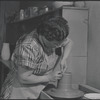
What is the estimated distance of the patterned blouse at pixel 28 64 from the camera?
1.43 metres

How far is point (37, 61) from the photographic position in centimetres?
151

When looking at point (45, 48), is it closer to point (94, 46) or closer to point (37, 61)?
point (37, 61)

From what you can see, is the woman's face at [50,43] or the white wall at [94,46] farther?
the white wall at [94,46]

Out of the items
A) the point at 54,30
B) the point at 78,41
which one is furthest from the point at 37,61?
the point at 78,41

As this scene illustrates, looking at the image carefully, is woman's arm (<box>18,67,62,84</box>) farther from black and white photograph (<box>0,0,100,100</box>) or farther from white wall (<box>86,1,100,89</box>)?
white wall (<box>86,1,100,89</box>)

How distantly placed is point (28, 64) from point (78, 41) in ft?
2.33

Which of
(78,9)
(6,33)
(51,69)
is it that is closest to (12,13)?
(6,33)

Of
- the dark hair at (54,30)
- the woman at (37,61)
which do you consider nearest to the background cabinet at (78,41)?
the woman at (37,61)

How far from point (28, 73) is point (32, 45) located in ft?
0.57

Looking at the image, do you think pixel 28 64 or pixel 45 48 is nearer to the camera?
pixel 28 64

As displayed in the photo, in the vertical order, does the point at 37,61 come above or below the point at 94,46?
below

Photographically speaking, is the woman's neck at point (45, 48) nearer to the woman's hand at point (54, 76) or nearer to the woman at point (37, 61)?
the woman at point (37, 61)

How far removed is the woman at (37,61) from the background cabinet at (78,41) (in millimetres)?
382

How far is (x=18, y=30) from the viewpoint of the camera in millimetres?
4258
